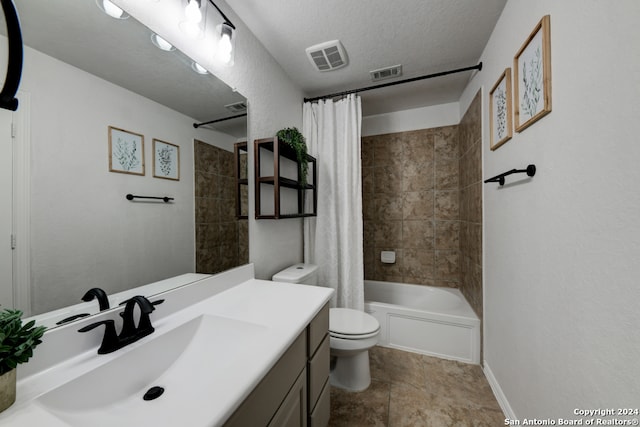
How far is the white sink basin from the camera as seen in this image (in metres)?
0.49

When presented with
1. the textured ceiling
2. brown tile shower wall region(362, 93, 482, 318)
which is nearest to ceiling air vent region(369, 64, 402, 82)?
the textured ceiling

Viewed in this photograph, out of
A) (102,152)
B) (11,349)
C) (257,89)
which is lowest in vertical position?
(11,349)

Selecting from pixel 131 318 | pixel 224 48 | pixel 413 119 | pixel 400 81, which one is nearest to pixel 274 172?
pixel 224 48

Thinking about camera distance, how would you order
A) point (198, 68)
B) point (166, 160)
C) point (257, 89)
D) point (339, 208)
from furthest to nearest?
point (339, 208) → point (257, 89) → point (198, 68) → point (166, 160)

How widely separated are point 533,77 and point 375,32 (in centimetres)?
98

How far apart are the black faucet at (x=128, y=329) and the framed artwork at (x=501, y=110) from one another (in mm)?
1896

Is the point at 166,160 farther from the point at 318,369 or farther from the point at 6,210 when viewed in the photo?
the point at 318,369

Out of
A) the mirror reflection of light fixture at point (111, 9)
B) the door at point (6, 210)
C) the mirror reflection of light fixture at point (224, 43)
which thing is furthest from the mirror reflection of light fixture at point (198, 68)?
the door at point (6, 210)

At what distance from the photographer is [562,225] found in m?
0.86

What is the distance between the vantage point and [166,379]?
0.72 metres

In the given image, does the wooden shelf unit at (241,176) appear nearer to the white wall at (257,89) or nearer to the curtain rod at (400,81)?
the white wall at (257,89)

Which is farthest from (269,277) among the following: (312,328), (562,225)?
(562,225)

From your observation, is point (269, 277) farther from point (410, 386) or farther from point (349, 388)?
point (410, 386)

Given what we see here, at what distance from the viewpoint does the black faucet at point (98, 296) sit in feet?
2.39
